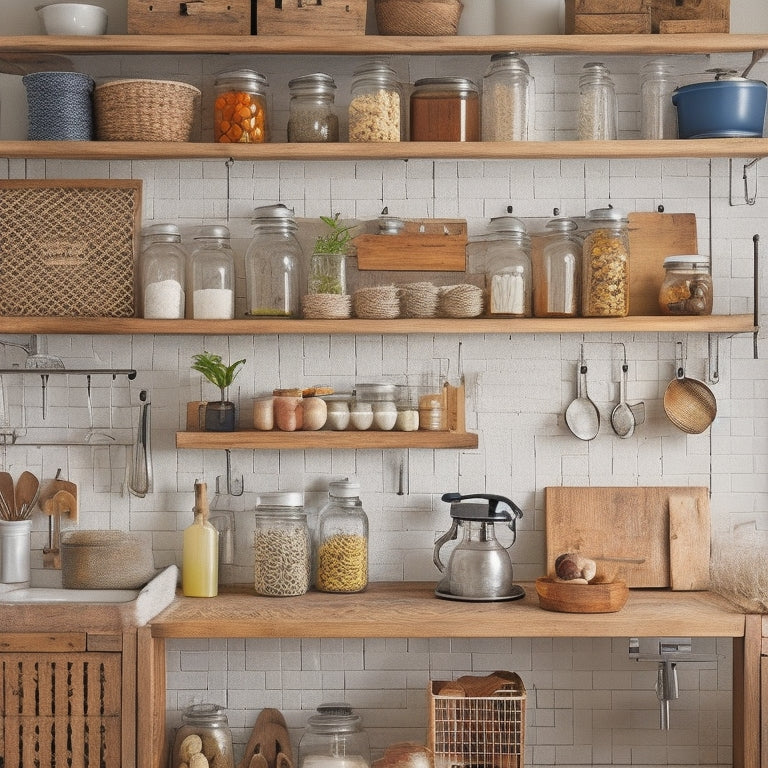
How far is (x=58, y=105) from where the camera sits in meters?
3.03

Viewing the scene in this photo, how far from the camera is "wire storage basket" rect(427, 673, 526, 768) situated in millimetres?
2844

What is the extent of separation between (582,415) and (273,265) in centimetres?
111

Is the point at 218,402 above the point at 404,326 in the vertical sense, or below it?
below

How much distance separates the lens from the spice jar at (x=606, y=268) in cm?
304

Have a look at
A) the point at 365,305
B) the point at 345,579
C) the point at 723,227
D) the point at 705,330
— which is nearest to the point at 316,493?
the point at 345,579

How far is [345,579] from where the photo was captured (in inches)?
122

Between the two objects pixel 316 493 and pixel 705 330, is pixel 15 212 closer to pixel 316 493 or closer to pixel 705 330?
pixel 316 493

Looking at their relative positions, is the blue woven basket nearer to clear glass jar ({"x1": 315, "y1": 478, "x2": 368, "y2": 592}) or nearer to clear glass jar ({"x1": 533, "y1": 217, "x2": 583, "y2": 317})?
clear glass jar ({"x1": 315, "y1": 478, "x2": 368, "y2": 592})

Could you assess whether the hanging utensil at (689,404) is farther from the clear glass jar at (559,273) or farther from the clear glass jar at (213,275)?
the clear glass jar at (213,275)

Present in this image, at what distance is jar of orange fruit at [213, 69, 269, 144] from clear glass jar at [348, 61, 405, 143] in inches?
11.3

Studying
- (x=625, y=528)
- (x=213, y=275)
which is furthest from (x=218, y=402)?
(x=625, y=528)

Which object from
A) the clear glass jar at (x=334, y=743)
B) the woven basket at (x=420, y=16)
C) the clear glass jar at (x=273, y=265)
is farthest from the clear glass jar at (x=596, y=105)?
the clear glass jar at (x=334, y=743)

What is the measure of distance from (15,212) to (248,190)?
74 cm

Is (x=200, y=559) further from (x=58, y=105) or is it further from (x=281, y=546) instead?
(x=58, y=105)
